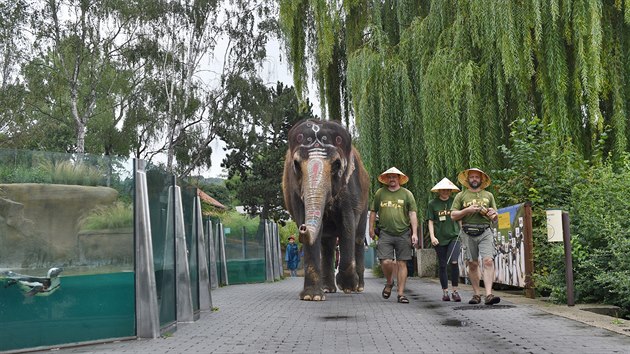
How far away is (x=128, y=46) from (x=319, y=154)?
3138cm

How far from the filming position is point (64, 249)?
7773mm

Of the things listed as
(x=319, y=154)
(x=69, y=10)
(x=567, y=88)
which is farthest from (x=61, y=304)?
(x=69, y=10)

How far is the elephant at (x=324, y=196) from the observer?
43.5 ft

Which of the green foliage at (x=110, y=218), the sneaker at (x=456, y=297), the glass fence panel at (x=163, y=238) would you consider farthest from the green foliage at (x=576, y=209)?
the green foliage at (x=110, y=218)

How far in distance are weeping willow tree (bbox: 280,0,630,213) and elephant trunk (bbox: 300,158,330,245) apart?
441 cm

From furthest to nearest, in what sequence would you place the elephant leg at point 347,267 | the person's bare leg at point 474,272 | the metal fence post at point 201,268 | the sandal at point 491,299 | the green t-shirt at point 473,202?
the elephant leg at point 347,267 < the person's bare leg at point 474,272 < the green t-shirt at point 473,202 < the metal fence post at point 201,268 < the sandal at point 491,299

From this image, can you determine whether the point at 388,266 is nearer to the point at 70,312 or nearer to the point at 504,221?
the point at 504,221

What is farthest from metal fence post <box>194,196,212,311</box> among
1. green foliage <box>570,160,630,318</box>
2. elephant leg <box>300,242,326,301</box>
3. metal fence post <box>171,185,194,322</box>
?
green foliage <box>570,160,630,318</box>

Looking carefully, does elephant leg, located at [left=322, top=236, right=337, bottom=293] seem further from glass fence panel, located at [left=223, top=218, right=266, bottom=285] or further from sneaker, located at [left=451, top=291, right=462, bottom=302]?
glass fence panel, located at [left=223, top=218, right=266, bottom=285]

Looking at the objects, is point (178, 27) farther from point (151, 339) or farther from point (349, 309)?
point (151, 339)

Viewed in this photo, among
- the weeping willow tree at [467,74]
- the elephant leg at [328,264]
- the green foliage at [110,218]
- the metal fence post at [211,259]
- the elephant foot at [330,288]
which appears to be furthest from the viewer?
the metal fence post at [211,259]

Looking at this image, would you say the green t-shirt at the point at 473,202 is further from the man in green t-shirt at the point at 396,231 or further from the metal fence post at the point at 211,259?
the metal fence post at the point at 211,259

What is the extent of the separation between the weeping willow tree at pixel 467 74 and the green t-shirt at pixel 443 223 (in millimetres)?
2908

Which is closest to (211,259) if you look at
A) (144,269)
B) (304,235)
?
(304,235)
